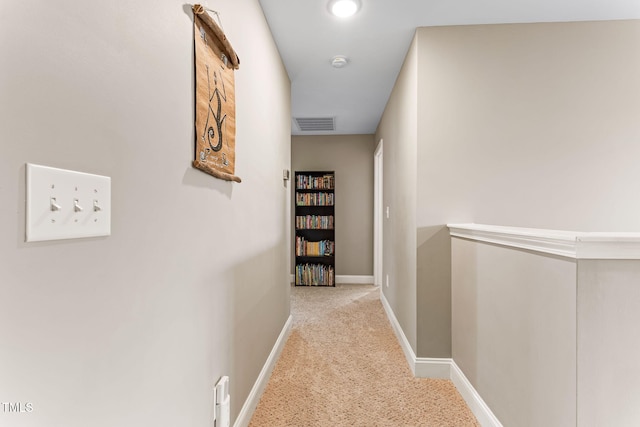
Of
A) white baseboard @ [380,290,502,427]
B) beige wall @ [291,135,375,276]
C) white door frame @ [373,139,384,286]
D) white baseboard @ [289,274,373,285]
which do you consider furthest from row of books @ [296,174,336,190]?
white baseboard @ [380,290,502,427]

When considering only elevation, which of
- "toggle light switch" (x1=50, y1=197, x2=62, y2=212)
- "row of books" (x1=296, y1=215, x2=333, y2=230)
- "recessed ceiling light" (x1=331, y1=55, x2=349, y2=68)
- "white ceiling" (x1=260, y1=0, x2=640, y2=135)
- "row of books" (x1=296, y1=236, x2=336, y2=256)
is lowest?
"row of books" (x1=296, y1=236, x2=336, y2=256)

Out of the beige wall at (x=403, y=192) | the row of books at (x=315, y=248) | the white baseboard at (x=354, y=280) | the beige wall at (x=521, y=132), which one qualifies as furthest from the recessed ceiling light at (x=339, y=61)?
the white baseboard at (x=354, y=280)

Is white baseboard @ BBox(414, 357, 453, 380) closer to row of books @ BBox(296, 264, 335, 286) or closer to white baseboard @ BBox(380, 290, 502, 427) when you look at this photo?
white baseboard @ BBox(380, 290, 502, 427)

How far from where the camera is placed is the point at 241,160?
5.22ft

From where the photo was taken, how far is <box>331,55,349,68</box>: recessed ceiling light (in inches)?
105

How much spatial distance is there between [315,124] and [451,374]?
3412mm

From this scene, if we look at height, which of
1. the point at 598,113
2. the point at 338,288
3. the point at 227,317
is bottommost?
the point at 338,288

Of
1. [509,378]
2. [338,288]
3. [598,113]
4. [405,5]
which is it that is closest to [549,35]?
[598,113]

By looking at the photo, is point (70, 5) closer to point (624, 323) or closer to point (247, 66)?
point (247, 66)

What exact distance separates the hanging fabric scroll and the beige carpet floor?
51.0 inches

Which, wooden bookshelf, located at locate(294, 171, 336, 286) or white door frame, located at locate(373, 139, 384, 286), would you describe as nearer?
white door frame, located at locate(373, 139, 384, 286)

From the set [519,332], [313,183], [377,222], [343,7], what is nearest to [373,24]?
[343,7]

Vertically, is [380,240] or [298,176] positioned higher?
[298,176]

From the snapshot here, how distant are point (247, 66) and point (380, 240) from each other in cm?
354
